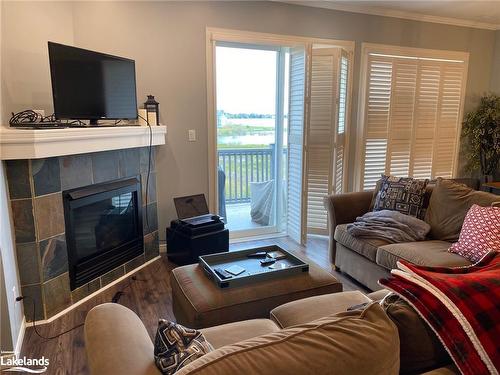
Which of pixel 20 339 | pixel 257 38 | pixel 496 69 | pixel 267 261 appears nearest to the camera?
pixel 20 339

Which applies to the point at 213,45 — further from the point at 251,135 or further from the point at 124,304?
the point at 124,304

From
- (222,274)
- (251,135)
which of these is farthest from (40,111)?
(251,135)

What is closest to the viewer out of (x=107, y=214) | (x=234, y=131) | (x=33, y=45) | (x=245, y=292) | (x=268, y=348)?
(x=268, y=348)

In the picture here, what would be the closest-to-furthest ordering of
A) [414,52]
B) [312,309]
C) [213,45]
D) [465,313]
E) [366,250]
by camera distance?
[465,313] < [312,309] < [366,250] < [213,45] < [414,52]

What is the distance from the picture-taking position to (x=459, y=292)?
967 mm

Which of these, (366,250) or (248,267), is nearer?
(248,267)

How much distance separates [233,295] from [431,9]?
3.92m

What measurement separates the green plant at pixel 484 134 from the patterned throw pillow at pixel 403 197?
7.42ft

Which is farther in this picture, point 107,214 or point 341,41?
point 341,41

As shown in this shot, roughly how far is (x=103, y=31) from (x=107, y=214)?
157 cm

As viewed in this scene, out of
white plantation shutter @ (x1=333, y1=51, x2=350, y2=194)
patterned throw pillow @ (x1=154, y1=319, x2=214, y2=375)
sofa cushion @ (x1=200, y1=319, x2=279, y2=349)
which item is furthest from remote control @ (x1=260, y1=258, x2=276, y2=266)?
white plantation shutter @ (x1=333, y1=51, x2=350, y2=194)

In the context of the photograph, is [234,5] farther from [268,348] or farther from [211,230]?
[268,348]

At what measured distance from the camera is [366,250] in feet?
8.92

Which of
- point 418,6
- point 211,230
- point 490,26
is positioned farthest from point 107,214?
point 490,26
